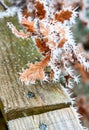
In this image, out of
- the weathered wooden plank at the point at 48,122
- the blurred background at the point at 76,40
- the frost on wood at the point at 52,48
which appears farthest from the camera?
the blurred background at the point at 76,40

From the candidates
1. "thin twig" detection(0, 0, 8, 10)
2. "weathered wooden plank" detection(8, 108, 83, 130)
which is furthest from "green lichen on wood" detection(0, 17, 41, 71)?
"thin twig" detection(0, 0, 8, 10)

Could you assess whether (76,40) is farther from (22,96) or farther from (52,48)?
(22,96)

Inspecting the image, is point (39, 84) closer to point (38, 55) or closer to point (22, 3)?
point (38, 55)

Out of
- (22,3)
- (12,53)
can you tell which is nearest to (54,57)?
(12,53)

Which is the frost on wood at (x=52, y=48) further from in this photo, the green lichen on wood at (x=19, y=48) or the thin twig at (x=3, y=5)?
the thin twig at (x=3, y=5)

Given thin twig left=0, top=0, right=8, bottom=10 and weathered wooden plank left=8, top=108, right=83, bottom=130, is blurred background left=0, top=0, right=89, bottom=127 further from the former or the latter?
weathered wooden plank left=8, top=108, right=83, bottom=130

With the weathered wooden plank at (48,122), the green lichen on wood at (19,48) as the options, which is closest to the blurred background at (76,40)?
the green lichen on wood at (19,48)
